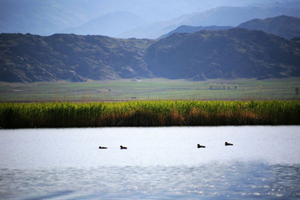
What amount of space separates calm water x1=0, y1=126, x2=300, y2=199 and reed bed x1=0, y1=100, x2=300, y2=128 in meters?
3.39

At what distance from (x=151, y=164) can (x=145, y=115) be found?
19689 mm

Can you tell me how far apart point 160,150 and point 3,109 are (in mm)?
20323

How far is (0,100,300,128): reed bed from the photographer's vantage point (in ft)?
143

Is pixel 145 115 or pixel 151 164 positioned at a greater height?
pixel 145 115

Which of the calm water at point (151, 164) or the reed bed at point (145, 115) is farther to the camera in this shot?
the reed bed at point (145, 115)

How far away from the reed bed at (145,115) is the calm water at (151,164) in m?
3.39

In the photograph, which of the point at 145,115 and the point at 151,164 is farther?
the point at 145,115

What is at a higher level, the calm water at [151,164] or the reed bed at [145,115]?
the reed bed at [145,115]

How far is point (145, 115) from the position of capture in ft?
144

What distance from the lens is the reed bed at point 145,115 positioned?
43.7m

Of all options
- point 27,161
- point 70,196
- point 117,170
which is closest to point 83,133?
point 27,161

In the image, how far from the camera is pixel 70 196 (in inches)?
695

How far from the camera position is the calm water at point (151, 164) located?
1822cm

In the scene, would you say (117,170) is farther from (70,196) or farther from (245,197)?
(245,197)
